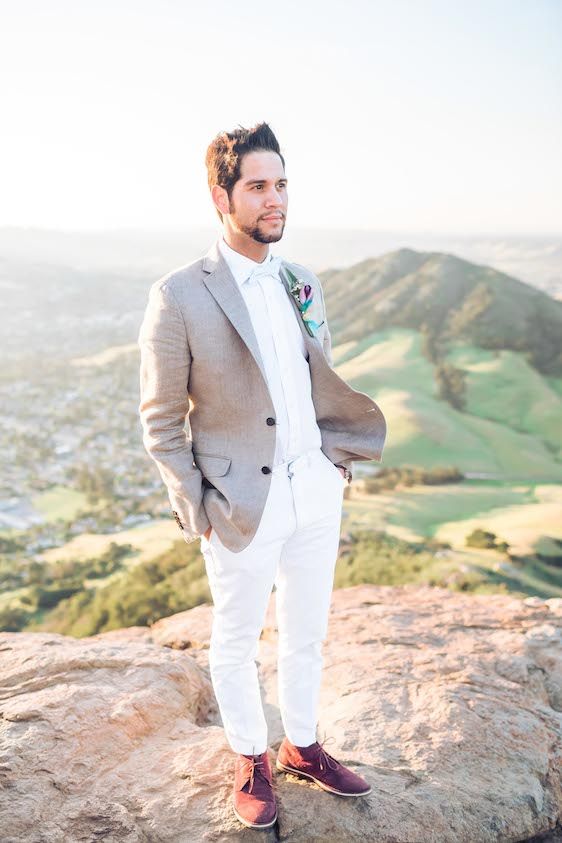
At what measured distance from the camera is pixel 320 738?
3.10 metres

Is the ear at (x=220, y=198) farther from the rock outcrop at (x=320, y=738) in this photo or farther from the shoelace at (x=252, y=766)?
the rock outcrop at (x=320, y=738)

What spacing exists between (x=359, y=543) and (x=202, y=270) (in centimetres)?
694

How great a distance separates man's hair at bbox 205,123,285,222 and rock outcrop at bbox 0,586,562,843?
87.5 inches

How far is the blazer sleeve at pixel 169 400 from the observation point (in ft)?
7.49

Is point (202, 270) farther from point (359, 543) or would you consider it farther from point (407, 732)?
point (359, 543)

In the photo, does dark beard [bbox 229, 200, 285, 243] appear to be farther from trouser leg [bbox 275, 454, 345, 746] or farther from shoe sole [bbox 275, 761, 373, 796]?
shoe sole [bbox 275, 761, 373, 796]

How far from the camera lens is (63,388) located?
24.8 m

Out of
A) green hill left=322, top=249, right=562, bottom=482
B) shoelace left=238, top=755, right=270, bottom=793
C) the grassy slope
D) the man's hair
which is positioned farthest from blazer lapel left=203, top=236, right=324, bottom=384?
green hill left=322, top=249, right=562, bottom=482

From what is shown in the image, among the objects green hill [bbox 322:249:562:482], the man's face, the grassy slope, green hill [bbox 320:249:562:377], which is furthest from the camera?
green hill [bbox 320:249:562:377]

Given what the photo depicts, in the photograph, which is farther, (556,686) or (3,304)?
(3,304)

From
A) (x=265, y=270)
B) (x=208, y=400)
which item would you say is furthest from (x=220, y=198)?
(x=208, y=400)

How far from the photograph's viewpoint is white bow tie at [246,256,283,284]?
7.91 ft

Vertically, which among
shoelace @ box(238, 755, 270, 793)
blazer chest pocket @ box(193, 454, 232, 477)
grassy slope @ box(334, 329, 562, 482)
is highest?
blazer chest pocket @ box(193, 454, 232, 477)

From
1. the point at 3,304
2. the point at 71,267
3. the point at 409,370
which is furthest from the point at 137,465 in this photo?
the point at 71,267
